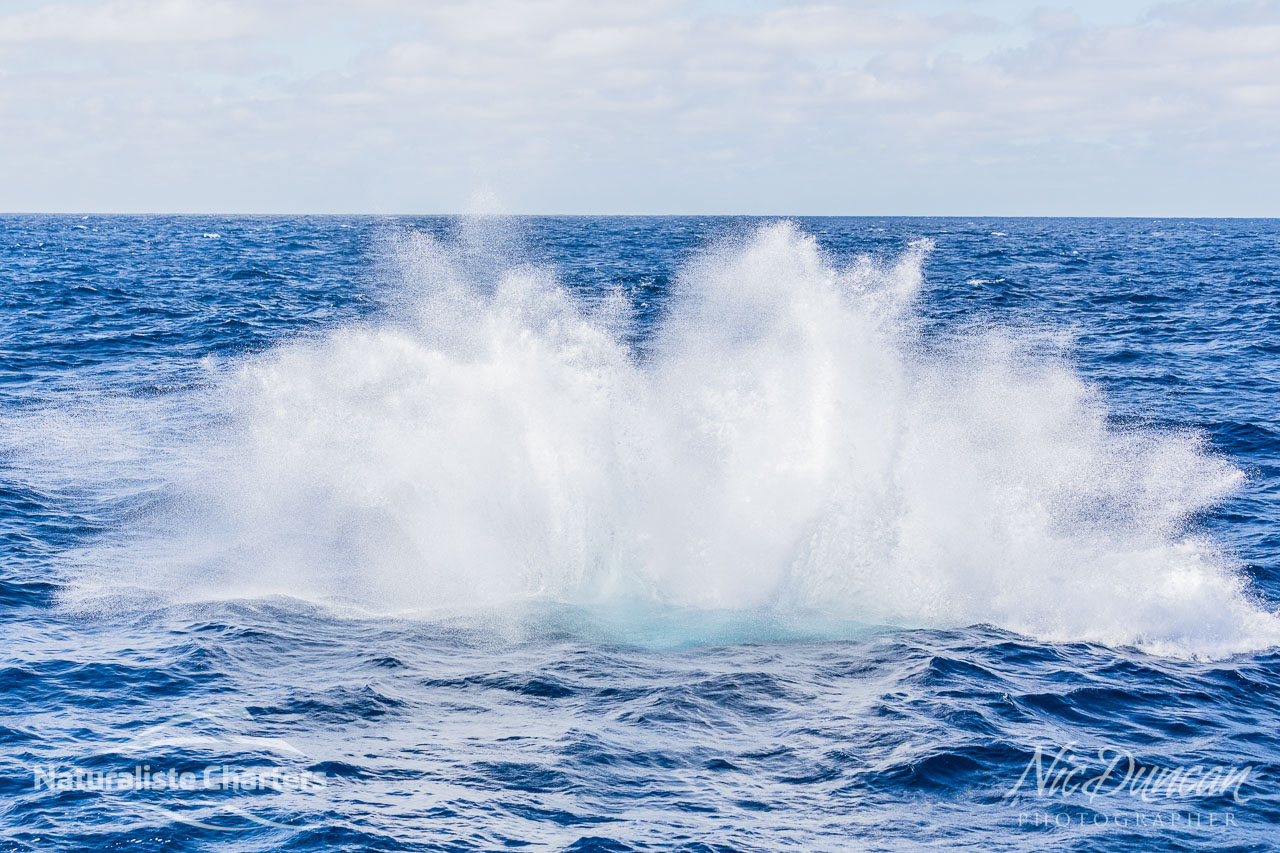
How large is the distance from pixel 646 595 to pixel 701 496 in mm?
3328

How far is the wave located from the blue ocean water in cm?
10

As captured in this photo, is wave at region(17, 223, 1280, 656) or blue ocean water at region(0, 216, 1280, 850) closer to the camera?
blue ocean water at region(0, 216, 1280, 850)

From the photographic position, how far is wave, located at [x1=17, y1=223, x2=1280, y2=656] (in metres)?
20.2

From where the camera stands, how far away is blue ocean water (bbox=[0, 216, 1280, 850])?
41.8 ft

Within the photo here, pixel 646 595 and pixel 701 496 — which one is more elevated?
pixel 701 496

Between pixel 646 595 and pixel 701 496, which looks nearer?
pixel 646 595

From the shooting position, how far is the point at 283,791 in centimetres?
1275

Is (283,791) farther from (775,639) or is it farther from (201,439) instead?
(201,439)

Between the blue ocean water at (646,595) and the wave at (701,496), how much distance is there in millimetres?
98

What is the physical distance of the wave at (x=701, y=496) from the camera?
→ 2023 centimetres

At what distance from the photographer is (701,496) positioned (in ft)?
75.7

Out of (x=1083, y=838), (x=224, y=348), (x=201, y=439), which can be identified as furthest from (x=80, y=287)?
(x=1083, y=838)

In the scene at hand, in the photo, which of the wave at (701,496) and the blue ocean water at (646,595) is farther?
the wave at (701,496)

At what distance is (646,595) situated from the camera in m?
20.5
